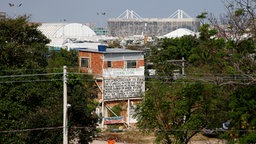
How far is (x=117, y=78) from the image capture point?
84.4ft

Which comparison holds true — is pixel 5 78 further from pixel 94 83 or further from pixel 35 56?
pixel 94 83

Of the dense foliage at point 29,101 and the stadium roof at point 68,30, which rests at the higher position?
the stadium roof at point 68,30

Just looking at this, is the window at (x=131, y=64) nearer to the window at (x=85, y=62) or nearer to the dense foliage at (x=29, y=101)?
the window at (x=85, y=62)

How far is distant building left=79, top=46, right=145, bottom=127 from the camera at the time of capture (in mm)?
25766

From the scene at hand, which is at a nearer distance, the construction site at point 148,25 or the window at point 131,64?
the window at point 131,64

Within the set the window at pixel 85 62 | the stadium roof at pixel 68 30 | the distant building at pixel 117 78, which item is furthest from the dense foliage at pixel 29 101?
the stadium roof at pixel 68 30

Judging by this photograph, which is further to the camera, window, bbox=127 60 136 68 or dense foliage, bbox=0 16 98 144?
window, bbox=127 60 136 68

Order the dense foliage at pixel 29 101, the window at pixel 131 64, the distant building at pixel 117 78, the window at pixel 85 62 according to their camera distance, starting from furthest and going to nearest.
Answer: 1. the window at pixel 85 62
2. the window at pixel 131 64
3. the distant building at pixel 117 78
4. the dense foliage at pixel 29 101

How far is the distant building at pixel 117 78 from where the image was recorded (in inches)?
1014

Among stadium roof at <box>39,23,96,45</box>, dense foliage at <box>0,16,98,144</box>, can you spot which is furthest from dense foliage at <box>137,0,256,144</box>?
stadium roof at <box>39,23,96,45</box>

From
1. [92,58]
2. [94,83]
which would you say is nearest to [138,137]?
[94,83]

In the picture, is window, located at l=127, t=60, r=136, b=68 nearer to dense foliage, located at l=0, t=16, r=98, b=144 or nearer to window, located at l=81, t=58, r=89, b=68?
window, located at l=81, t=58, r=89, b=68

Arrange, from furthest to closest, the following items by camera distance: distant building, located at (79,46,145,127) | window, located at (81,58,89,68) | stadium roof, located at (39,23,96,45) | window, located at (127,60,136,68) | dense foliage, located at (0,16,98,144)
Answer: stadium roof, located at (39,23,96,45) < window, located at (81,58,89,68) < window, located at (127,60,136,68) < distant building, located at (79,46,145,127) < dense foliage, located at (0,16,98,144)

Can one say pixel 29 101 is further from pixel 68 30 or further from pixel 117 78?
pixel 68 30
